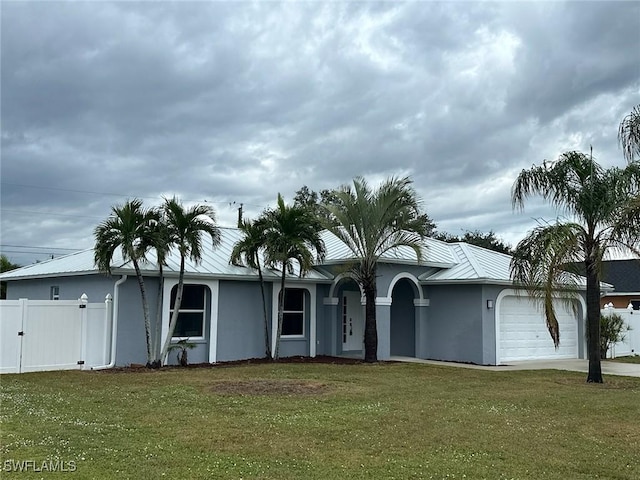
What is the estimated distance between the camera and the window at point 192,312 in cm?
1870

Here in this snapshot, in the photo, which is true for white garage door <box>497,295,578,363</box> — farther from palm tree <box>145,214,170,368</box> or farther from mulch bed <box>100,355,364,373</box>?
palm tree <box>145,214,170,368</box>

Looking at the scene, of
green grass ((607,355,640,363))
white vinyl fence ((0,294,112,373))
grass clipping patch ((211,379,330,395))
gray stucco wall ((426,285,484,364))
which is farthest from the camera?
green grass ((607,355,640,363))

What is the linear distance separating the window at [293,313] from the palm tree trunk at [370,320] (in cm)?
284

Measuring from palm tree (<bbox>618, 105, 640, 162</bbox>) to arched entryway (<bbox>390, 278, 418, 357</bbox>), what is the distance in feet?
30.9

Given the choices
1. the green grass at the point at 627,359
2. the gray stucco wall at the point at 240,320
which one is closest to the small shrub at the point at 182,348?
the gray stucco wall at the point at 240,320

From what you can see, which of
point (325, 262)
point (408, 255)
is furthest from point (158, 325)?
point (408, 255)

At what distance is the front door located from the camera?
2278 cm

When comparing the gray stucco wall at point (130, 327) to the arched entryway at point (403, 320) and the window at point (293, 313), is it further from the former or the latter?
the arched entryway at point (403, 320)

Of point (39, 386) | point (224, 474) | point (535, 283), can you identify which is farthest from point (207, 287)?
point (224, 474)

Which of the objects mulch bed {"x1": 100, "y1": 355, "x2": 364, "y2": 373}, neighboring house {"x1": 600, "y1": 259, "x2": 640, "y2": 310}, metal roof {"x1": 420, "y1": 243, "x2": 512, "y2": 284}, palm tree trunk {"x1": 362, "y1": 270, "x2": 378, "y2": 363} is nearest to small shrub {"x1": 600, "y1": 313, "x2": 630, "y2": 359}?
metal roof {"x1": 420, "y1": 243, "x2": 512, "y2": 284}

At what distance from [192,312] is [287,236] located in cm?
366

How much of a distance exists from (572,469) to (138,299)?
43.0 ft

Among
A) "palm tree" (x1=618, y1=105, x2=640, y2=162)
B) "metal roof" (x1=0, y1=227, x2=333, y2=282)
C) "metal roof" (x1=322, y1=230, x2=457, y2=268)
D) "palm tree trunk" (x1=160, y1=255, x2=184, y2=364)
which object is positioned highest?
"palm tree" (x1=618, y1=105, x2=640, y2=162)

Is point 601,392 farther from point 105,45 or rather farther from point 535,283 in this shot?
point 105,45
